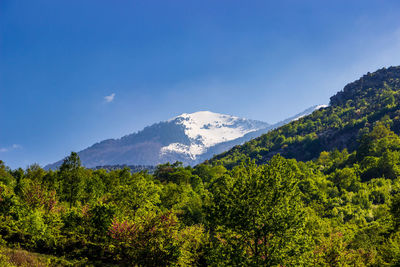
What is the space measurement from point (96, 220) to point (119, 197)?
672 inches

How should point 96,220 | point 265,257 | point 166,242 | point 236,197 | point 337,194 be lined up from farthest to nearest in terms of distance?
1. point 337,194
2. point 96,220
3. point 166,242
4. point 236,197
5. point 265,257

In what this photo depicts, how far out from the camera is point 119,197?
51406 millimetres

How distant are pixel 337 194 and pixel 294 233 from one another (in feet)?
284

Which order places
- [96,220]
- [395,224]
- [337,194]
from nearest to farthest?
1. [96,220]
2. [395,224]
3. [337,194]

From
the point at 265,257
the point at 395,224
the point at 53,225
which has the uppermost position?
the point at 53,225

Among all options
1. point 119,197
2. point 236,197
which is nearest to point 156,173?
point 119,197

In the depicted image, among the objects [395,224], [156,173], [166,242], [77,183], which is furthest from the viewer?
[156,173]

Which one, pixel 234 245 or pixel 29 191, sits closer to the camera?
pixel 234 245

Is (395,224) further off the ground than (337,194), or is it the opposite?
(395,224)

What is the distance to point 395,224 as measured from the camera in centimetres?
4119

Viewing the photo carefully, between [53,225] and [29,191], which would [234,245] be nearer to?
[53,225]

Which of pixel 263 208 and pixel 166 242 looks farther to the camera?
pixel 166 242

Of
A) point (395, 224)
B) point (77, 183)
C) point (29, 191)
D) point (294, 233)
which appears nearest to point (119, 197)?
point (29, 191)

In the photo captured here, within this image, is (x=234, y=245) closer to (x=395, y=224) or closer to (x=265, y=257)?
(x=265, y=257)
